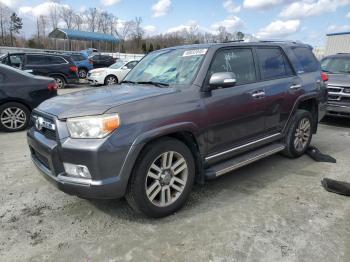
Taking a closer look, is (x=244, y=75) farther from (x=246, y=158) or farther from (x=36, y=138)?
(x=36, y=138)

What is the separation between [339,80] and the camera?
7918 mm

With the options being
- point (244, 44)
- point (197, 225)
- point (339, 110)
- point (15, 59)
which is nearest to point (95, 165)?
point (197, 225)

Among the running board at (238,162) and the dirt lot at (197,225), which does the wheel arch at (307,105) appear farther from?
the dirt lot at (197,225)

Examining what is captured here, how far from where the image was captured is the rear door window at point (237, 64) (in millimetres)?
4022

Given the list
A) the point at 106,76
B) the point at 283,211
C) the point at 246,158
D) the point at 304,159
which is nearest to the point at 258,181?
the point at 246,158

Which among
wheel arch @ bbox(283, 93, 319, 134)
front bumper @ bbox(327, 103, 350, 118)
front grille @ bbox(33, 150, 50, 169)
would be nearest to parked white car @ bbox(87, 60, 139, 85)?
front bumper @ bbox(327, 103, 350, 118)

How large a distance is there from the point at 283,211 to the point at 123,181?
70.5 inches

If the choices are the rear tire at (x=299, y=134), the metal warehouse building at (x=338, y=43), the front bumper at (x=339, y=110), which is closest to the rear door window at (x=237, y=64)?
the rear tire at (x=299, y=134)

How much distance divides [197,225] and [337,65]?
302 inches

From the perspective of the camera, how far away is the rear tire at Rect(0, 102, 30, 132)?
7141mm

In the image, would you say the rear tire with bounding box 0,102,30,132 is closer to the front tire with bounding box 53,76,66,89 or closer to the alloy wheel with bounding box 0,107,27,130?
the alloy wheel with bounding box 0,107,27,130

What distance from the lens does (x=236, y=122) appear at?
4027 millimetres

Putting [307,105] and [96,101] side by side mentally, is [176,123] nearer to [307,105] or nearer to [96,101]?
[96,101]

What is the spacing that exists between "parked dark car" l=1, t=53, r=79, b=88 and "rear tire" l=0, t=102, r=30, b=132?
7688mm
